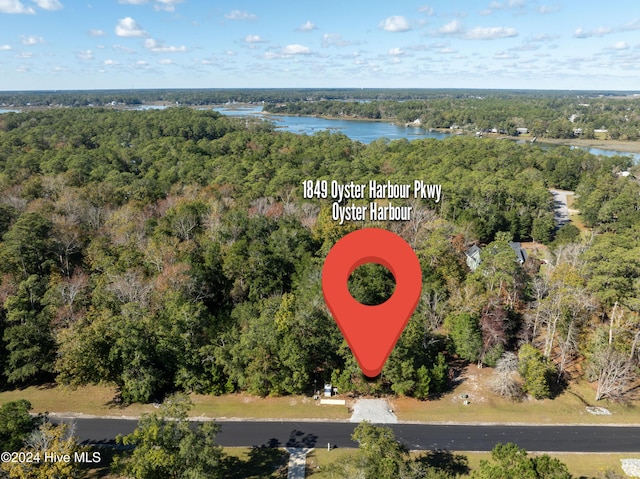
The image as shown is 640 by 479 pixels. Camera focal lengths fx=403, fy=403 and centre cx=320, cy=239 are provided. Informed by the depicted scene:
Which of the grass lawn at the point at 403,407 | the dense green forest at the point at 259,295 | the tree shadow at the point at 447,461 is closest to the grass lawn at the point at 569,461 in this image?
the tree shadow at the point at 447,461

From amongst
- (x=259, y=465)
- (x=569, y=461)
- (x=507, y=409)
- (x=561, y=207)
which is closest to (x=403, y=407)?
(x=507, y=409)

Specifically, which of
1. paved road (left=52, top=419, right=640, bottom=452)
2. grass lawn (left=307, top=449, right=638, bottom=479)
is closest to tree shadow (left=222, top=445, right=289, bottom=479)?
paved road (left=52, top=419, right=640, bottom=452)

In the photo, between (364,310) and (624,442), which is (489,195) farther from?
(364,310)

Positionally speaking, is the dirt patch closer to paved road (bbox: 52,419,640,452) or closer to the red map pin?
paved road (bbox: 52,419,640,452)

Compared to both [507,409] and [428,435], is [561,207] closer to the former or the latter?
[507,409]

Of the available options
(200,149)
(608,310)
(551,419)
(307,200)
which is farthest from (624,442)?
(200,149)

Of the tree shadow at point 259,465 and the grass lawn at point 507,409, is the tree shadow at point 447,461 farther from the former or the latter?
the tree shadow at point 259,465
